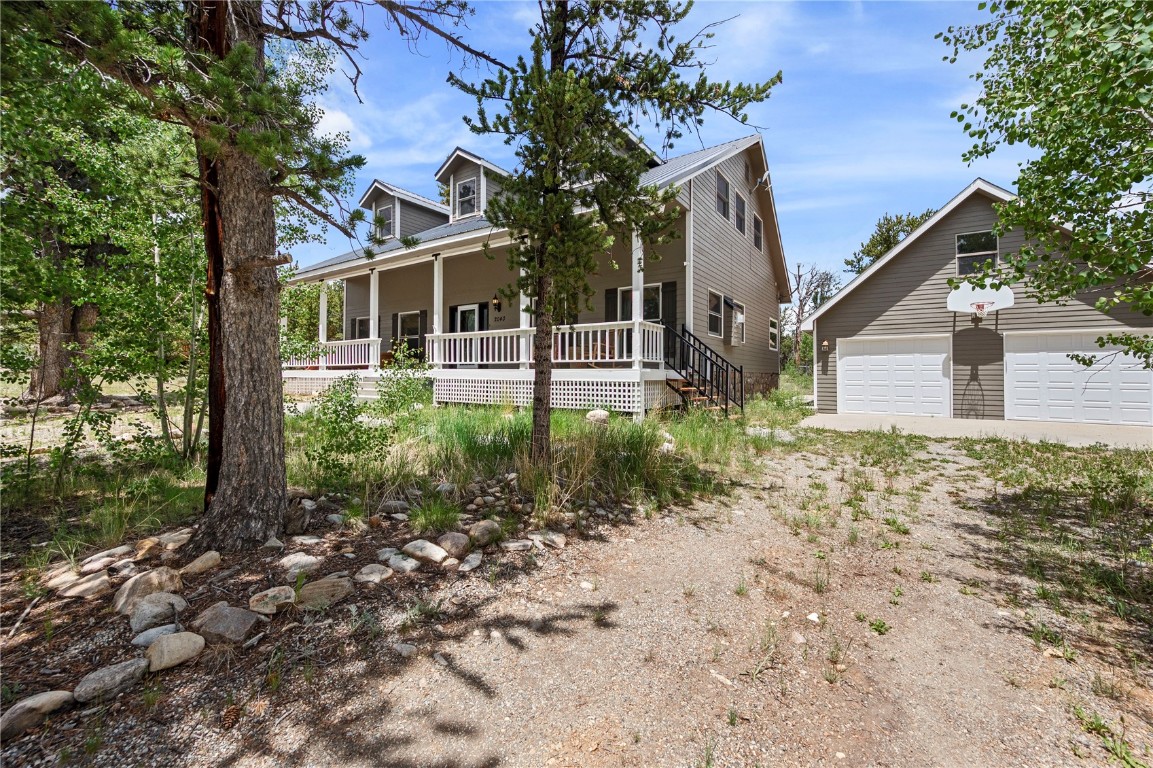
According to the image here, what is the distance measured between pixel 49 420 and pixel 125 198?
700cm

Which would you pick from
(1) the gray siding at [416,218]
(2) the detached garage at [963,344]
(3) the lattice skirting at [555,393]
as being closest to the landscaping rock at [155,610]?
(3) the lattice skirting at [555,393]

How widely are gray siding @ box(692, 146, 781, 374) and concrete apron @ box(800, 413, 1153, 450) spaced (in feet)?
11.6

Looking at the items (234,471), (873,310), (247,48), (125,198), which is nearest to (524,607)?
(234,471)

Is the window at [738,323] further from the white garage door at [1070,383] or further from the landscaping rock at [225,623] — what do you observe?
the landscaping rock at [225,623]

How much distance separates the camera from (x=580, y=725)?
2018 mm

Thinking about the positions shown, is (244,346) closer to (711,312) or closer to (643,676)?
(643,676)

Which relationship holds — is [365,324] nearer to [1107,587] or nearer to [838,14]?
[838,14]

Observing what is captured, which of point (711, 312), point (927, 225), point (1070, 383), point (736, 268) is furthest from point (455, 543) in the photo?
point (1070, 383)

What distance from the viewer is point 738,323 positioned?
1463 centimetres

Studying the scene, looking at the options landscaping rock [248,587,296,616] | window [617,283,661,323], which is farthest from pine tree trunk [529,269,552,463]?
window [617,283,661,323]

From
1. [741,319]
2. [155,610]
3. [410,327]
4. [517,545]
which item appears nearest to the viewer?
[155,610]

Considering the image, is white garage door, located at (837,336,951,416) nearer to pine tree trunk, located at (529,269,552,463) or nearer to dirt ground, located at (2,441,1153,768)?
dirt ground, located at (2,441,1153,768)

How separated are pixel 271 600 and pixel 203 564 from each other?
797 mm

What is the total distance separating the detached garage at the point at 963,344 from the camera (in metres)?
10.6
